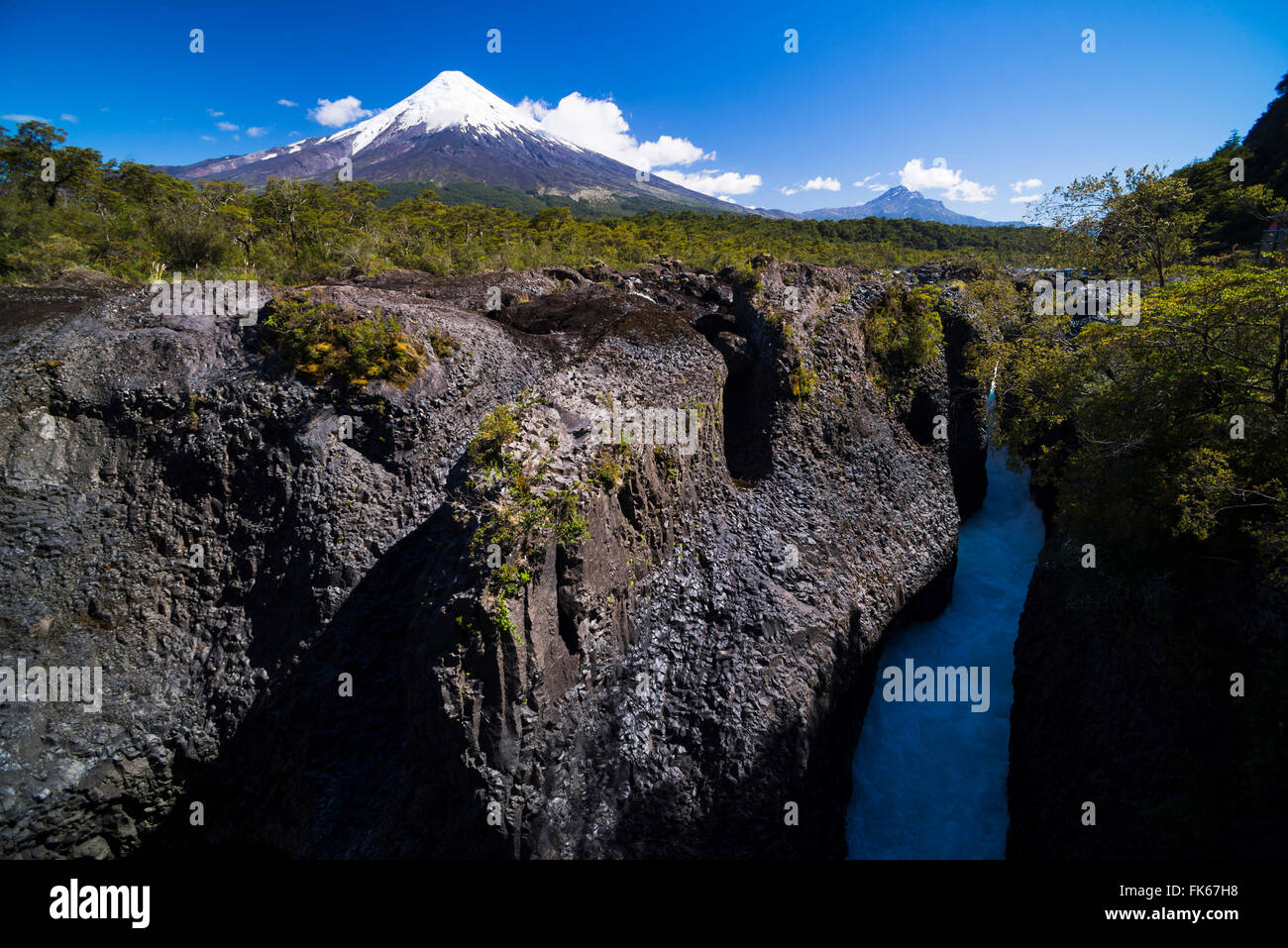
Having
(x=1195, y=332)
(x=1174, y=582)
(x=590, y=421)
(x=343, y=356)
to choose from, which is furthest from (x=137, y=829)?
(x=1195, y=332)

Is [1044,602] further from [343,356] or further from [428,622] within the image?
[343,356]

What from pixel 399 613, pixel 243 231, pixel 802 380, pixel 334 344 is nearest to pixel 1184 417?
pixel 802 380

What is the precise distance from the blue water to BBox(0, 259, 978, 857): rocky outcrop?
0.99m

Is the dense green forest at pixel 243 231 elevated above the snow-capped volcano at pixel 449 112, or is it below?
below

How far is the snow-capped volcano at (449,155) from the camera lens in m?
158

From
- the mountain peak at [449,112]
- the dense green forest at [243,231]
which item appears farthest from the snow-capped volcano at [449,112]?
the dense green forest at [243,231]

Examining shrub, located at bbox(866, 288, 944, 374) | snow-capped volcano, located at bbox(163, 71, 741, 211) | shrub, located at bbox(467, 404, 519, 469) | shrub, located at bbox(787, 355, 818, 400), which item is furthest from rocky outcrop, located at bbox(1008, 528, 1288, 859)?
snow-capped volcano, located at bbox(163, 71, 741, 211)

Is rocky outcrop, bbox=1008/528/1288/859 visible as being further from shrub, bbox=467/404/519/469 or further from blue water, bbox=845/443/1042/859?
shrub, bbox=467/404/519/469

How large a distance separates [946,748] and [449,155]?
7929 inches

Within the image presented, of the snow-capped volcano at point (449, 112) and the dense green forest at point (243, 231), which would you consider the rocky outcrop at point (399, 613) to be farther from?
the snow-capped volcano at point (449, 112)

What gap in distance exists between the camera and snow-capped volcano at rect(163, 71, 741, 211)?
6230 inches

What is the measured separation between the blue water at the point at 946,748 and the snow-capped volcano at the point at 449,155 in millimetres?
169276

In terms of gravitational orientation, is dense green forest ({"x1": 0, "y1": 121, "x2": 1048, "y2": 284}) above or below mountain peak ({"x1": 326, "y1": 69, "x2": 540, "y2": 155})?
below

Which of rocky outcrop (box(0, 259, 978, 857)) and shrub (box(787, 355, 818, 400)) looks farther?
shrub (box(787, 355, 818, 400))
